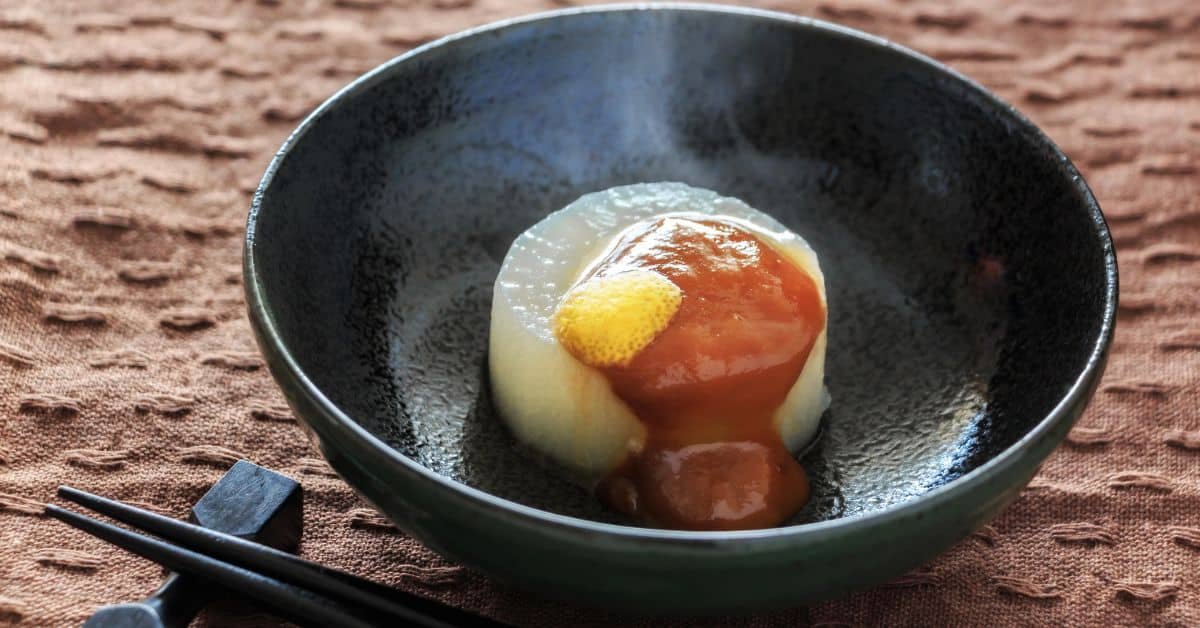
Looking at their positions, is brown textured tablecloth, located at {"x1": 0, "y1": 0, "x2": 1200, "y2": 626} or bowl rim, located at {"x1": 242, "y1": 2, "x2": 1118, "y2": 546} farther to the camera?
brown textured tablecloth, located at {"x1": 0, "y1": 0, "x2": 1200, "y2": 626}

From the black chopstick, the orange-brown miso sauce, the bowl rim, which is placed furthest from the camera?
the orange-brown miso sauce

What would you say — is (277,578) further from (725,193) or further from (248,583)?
(725,193)

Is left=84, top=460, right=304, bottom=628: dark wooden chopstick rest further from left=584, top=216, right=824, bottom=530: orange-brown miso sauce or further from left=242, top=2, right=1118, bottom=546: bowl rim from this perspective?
left=584, top=216, right=824, bottom=530: orange-brown miso sauce

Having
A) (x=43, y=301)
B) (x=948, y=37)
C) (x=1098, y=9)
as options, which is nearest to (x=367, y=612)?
(x=43, y=301)

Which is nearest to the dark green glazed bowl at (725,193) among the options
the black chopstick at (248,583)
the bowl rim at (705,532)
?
the bowl rim at (705,532)

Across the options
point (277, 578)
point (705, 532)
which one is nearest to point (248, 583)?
point (277, 578)

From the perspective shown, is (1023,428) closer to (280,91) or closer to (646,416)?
(646,416)

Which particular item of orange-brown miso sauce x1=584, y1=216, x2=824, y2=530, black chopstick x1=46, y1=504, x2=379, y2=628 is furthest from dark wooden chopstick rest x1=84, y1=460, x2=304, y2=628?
orange-brown miso sauce x1=584, y1=216, x2=824, y2=530

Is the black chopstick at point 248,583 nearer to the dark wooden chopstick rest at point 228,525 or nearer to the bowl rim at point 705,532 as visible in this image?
the dark wooden chopstick rest at point 228,525
